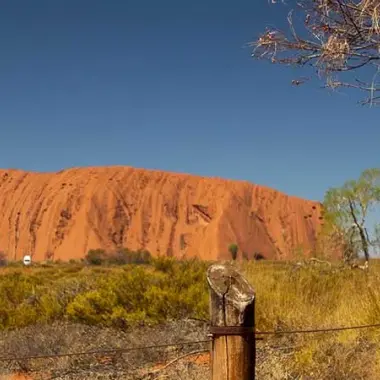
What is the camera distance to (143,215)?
107000 millimetres

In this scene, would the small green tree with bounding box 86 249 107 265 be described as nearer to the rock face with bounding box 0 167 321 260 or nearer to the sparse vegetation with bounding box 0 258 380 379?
the rock face with bounding box 0 167 321 260

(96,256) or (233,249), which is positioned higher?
(233,249)

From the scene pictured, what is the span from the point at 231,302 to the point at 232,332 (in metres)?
0.15

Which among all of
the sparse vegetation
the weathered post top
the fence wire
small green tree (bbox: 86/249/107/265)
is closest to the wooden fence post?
the weathered post top

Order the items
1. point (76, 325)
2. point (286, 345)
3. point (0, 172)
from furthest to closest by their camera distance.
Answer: point (0, 172), point (76, 325), point (286, 345)

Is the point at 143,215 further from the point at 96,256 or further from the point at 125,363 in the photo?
the point at 125,363

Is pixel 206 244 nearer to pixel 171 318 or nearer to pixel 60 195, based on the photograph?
pixel 60 195

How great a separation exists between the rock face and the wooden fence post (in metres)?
90.5

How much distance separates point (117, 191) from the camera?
354 ft

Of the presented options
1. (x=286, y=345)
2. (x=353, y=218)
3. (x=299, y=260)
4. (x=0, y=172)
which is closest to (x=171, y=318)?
(x=286, y=345)

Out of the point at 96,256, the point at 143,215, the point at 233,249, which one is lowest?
the point at 96,256

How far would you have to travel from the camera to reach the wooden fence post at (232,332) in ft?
11.2

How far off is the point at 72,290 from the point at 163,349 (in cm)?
427

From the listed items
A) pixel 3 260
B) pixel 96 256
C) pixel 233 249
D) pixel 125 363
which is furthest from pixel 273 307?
pixel 233 249
